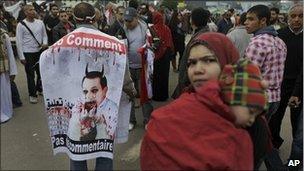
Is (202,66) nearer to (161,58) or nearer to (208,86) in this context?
(208,86)

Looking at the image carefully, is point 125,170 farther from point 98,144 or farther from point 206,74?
point 206,74

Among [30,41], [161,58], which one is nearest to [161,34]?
[161,58]

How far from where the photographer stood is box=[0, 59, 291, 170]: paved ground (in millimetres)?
4813

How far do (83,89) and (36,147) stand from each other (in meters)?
2.41

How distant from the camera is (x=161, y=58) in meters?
7.84

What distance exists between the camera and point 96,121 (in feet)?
11.2

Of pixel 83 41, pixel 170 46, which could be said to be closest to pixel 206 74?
pixel 83 41

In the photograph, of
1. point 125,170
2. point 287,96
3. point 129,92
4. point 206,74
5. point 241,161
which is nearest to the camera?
point 241,161

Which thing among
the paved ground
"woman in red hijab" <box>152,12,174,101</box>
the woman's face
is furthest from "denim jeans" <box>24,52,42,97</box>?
the woman's face

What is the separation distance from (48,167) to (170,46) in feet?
12.6

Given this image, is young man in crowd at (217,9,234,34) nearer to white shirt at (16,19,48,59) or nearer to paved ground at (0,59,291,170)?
paved ground at (0,59,291,170)

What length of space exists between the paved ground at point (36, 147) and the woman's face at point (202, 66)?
120 inches

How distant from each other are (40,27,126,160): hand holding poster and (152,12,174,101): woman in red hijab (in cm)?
394

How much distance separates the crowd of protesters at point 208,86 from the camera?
1.55 m
